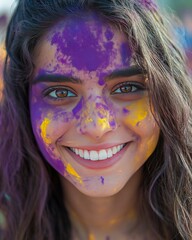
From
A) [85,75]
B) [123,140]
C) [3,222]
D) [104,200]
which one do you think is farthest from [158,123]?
[3,222]

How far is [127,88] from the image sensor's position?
4.47 ft

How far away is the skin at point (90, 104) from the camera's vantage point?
4.29ft

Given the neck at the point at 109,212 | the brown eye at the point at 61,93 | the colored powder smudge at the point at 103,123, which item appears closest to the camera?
the colored powder smudge at the point at 103,123

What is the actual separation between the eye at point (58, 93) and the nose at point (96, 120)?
0.09 metres

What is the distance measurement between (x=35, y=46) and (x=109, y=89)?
0.97 ft

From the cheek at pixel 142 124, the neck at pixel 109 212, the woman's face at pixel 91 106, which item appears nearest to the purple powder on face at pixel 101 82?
the woman's face at pixel 91 106

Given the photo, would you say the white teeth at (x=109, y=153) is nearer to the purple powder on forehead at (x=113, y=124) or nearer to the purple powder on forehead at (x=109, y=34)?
the purple powder on forehead at (x=113, y=124)

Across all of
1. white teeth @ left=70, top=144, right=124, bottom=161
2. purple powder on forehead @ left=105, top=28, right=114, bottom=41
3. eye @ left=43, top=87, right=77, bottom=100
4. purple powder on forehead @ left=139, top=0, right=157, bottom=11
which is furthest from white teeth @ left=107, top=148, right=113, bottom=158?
purple powder on forehead @ left=139, top=0, right=157, bottom=11

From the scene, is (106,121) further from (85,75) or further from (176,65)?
(176,65)

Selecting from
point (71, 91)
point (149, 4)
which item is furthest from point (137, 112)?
point (149, 4)

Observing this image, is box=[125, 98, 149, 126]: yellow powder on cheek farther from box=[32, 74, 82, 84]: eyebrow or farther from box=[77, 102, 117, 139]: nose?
box=[32, 74, 82, 84]: eyebrow

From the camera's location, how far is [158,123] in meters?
1.37

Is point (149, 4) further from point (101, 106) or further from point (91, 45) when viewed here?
point (101, 106)

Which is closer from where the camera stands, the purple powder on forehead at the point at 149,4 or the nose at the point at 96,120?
the nose at the point at 96,120
